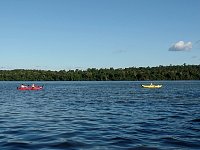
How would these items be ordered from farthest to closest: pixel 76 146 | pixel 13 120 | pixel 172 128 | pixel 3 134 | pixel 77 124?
pixel 13 120 < pixel 77 124 < pixel 172 128 < pixel 3 134 < pixel 76 146

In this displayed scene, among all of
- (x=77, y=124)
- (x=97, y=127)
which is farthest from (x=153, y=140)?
(x=77, y=124)

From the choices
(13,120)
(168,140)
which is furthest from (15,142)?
(13,120)

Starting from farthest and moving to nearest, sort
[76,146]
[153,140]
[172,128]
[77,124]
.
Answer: [77,124] < [172,128] < [153,140] < [76,146]

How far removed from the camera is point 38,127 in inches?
1226

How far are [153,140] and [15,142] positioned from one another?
8.96 metres

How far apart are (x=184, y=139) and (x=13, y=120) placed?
58.5 ft

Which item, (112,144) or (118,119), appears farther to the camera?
(118,119)

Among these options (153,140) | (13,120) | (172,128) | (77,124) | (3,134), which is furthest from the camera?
(13,120)

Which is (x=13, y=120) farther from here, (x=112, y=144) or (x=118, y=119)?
(x=112, y=144)

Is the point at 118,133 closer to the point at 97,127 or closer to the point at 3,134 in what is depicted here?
the point at 97,127

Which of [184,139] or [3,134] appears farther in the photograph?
[3,134]

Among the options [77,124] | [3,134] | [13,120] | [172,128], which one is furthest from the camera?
[13,120]

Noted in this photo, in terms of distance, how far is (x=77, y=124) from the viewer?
3366cm

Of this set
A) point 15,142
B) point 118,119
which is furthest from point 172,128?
point 15,142
